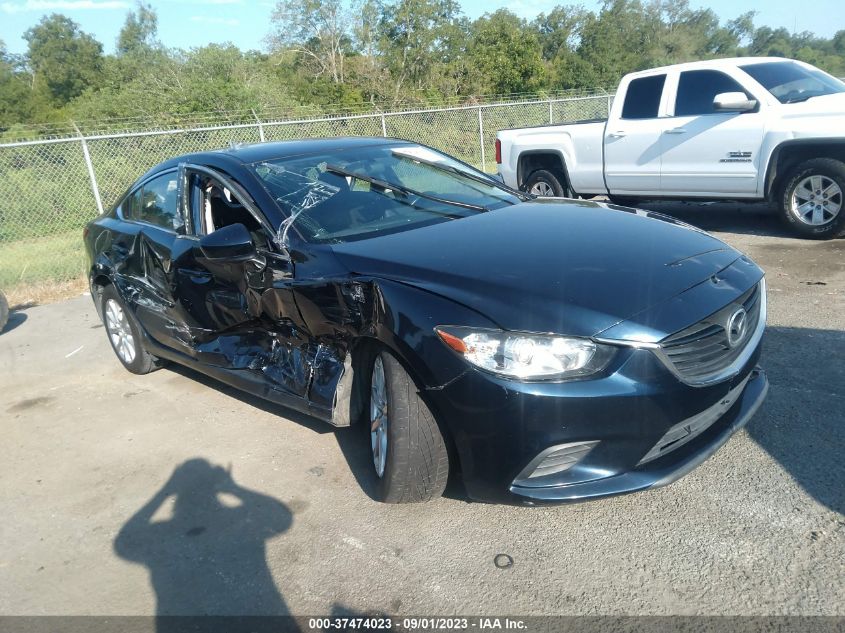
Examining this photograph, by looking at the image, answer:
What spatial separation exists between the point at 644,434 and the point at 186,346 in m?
3.05

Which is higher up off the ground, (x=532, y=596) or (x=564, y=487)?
(x=564, y=487)

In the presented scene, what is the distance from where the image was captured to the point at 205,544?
3191 millimetres

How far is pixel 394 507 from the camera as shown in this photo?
3.30 m

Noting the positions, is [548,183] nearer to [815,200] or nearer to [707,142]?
[707,142]

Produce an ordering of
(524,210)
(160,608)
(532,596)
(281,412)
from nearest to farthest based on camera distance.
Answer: (532,596) → (160,608) → (524,210) → (281,412)

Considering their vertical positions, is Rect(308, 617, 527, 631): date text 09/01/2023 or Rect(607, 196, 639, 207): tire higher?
Rect(607, 196, 639, 207): tire

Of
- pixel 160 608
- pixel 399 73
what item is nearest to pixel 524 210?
pixel 160 608

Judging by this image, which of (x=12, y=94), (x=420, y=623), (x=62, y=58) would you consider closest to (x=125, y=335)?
(x=420, y=623)

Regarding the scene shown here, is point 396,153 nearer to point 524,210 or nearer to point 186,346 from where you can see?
point 524,210

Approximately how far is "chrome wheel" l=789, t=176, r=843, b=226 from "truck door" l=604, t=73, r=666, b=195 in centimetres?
155

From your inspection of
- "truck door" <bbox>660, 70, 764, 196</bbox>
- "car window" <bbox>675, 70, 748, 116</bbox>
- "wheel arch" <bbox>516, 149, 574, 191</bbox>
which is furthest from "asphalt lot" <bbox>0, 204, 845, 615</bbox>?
"wheel arch" <bbox>516, 149, 574, 191</bbox>

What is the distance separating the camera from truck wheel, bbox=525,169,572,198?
944 cm

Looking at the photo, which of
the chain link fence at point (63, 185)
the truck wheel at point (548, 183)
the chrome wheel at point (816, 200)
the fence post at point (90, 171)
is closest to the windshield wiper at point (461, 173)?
the chrome wheel at point (816, 200)

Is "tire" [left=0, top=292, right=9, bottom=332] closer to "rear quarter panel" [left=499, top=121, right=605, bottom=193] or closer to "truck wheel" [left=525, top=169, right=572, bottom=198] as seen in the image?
"rear quarter panel" [left=499, top=121, right=605, bottom=193]
